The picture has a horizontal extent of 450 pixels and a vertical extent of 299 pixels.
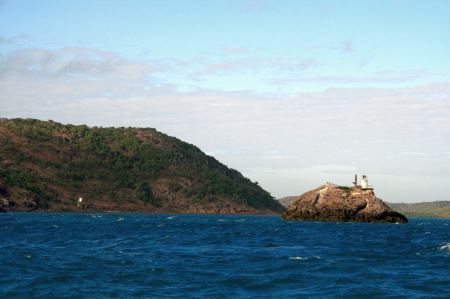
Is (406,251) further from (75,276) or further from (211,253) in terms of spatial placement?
(75,276)

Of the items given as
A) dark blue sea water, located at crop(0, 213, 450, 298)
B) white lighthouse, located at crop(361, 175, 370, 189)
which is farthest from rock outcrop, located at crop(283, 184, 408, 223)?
dark blue sea water, located at crop(0, 213, 450, 298)

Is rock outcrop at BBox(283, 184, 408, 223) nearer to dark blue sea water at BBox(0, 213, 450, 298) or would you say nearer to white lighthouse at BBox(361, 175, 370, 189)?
white lighthouse at BBox(361, 175, 370, 189)

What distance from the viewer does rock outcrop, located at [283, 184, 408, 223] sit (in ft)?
447

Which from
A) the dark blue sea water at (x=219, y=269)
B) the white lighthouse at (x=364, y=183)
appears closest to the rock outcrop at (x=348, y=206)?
the white lighthouse at (x=364, y=183)

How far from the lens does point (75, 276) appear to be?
4259 centimetres

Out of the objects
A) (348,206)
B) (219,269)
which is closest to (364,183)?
(348,206)

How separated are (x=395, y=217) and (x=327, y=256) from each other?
289ft

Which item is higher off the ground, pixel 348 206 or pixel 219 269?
pixel 348 206

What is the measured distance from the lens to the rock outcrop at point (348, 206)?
447ft

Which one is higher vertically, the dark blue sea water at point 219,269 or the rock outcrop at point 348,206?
the rock outcrop at point 348,206

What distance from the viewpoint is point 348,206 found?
5379 inches

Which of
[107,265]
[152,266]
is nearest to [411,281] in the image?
[152,266]

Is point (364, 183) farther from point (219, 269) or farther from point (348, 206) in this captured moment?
point (219, 269)

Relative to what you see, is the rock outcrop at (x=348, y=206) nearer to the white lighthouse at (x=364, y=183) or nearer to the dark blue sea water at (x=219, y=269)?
the white lighthouse at (x=364, y=183)
